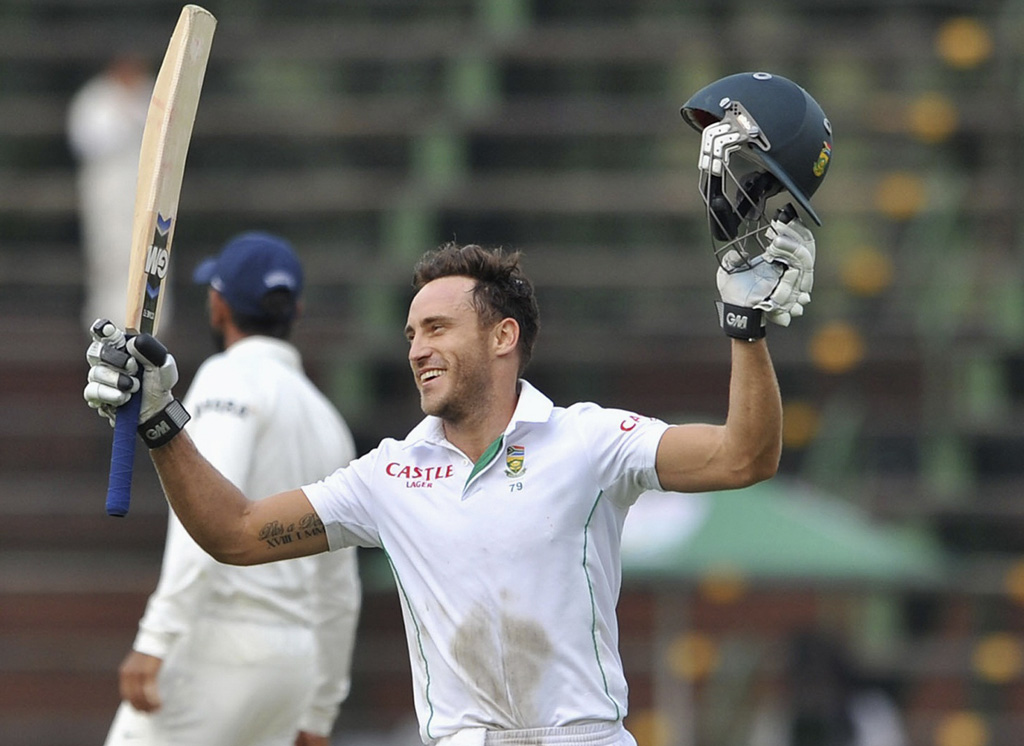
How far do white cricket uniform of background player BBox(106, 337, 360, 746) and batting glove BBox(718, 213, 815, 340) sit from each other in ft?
5.98

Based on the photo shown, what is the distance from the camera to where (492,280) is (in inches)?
159

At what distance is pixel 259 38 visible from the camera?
1195 centimetres

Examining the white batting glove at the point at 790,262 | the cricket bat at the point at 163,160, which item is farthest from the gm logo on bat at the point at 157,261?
the white batting glove at the point at 790,262

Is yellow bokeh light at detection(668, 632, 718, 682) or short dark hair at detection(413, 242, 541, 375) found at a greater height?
short dark hair at detection(413, 242, 541, 375)

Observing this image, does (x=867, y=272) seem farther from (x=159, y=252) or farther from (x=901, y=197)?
(x=159, y=252)

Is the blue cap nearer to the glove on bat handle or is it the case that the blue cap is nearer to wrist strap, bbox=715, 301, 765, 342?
the glove on bat handle

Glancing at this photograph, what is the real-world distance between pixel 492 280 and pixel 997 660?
6.30 m

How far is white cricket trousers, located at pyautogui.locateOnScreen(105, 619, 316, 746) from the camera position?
4.96 metres

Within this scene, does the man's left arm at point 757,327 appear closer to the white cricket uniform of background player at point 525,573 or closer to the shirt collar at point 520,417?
the white cricket uniform of background player at point 525,573

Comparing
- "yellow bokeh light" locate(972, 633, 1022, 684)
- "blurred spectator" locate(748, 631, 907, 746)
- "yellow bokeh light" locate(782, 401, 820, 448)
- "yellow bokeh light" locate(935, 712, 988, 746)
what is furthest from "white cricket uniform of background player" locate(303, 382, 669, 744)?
"yellow bokeh light" locate(782, 401, 820, 448)

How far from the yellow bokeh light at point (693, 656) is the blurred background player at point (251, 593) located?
3902 millimetres

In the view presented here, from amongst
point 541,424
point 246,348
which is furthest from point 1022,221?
point 541,424

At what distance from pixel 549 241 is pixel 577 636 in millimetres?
7532

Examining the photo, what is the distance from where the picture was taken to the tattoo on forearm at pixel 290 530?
157 inches
